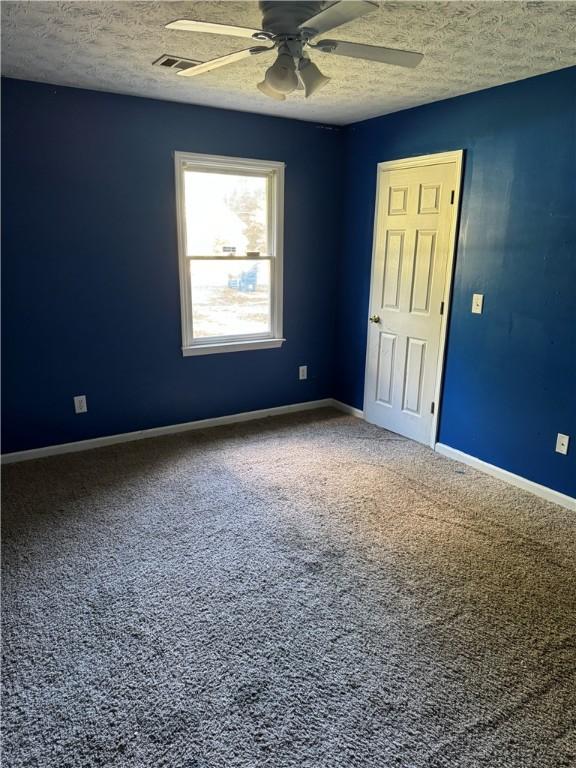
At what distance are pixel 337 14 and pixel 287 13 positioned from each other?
226mm

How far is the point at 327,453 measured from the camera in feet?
12.6

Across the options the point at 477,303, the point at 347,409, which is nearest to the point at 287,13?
the point at 477,303

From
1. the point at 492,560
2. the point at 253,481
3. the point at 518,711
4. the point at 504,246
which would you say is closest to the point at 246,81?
the point at 504,246

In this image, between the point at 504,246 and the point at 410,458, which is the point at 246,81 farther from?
the point at 410,458

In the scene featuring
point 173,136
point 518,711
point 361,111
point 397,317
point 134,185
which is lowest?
point 518,711

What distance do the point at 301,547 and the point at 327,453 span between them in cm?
127

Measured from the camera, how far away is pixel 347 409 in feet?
15.8

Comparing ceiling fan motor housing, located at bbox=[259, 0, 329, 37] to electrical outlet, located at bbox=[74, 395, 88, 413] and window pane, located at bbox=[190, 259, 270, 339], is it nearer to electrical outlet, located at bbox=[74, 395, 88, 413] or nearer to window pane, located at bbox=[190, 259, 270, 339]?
window pane, located at bbox=[190, 259, 270, 339]

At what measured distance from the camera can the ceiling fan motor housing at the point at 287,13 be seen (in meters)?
1.75

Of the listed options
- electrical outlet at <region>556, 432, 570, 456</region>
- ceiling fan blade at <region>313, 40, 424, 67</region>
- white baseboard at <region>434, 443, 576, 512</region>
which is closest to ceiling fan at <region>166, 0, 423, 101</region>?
ceiling fan blade at <region>313, 40, 424, 67</region>

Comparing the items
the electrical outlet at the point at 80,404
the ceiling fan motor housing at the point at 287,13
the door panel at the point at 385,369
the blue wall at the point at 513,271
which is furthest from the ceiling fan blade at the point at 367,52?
the electrical outlet at the point at 80,404

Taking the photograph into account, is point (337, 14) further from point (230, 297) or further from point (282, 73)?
point (230, 297)

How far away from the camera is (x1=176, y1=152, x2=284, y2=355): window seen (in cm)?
392

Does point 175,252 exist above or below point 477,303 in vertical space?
above
